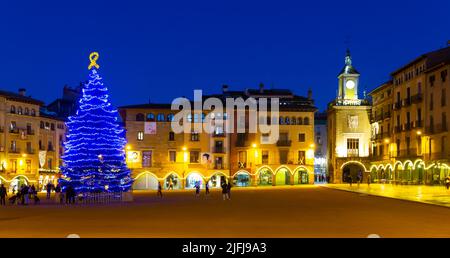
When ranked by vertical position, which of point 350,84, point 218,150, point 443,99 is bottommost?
point 218,150

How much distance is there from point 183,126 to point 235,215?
5767 centimetres

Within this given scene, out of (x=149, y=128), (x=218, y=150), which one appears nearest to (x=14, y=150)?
(x=149, y=128)

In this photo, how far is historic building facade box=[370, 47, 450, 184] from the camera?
6856cm

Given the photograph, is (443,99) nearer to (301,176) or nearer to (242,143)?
(301,176)

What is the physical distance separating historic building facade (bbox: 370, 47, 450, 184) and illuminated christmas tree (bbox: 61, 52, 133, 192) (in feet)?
118

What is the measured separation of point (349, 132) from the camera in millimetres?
95562

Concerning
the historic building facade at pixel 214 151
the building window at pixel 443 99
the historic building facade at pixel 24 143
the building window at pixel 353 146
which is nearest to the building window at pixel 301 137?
the historic building facade at pixel 214 151

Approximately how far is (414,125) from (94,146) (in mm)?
46021

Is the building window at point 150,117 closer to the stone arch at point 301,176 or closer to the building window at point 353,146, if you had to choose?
the stone arch at point 301,176

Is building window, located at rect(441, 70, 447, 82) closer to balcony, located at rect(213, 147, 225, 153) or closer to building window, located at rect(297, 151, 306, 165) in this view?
building window, located at rect(297, 151, 306, 165)
